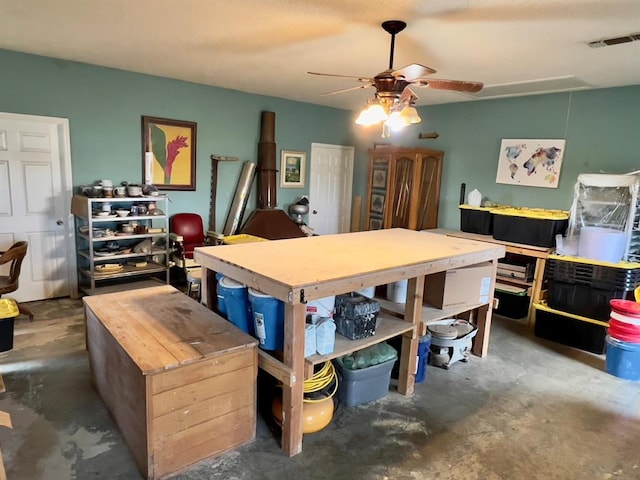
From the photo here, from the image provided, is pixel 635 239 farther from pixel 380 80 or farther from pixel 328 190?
pixel 328 190

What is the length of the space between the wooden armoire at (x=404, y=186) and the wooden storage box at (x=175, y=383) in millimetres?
3864

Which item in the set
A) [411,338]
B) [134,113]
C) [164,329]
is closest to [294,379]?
[164,329]

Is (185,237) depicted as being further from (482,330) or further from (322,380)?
(482,330)

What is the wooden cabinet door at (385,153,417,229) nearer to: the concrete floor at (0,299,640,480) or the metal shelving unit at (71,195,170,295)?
the concrete floor at (0,299,640,480)

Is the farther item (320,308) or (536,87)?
(536,87)

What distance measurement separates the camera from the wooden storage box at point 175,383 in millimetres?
1870

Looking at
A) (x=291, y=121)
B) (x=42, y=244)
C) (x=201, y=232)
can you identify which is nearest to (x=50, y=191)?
(x=42, y=244)

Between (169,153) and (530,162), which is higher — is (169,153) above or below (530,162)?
below

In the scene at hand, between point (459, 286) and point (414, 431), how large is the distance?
1.14 metres

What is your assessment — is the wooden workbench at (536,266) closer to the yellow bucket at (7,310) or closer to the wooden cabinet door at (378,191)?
the wooden cabinet door at (378,191)

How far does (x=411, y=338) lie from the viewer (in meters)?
2.74

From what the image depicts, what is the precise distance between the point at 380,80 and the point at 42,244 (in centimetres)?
380

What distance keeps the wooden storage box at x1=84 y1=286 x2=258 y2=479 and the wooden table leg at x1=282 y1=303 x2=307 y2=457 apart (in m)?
0.19

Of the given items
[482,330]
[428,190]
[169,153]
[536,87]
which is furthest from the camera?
[428,190]
